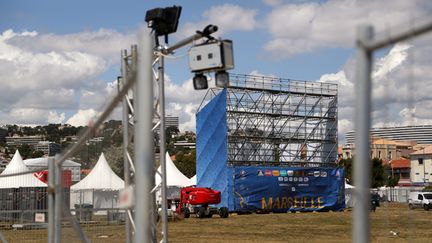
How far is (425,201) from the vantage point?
61.4 metres

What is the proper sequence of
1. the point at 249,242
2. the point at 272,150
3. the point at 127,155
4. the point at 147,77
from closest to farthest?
the point at 147,77, the point at 127,155, the point at 249,242, the point at 272,150

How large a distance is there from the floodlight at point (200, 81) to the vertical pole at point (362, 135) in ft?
24.9

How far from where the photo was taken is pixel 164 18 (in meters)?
13.6

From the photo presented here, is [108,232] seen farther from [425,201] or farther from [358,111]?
[425,201]

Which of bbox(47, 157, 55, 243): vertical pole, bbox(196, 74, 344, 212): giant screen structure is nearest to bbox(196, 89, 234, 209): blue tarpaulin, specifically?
bbox(196, 74, 344, 212): giant screen structure

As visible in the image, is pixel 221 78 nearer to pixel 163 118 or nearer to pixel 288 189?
pixel 163 118

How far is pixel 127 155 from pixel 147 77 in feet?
22.4

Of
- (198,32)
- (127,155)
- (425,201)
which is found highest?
(198,32)

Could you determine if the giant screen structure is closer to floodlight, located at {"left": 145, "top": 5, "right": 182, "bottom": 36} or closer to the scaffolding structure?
the scaffolding structure

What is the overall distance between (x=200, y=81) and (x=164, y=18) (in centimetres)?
216

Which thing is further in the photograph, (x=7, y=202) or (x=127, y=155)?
(x=7, y=202)

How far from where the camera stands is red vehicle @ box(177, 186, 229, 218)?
51.0m

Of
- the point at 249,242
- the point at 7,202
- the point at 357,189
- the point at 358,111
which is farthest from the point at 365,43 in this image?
the point at 7,202

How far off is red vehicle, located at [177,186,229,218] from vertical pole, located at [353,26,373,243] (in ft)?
153
